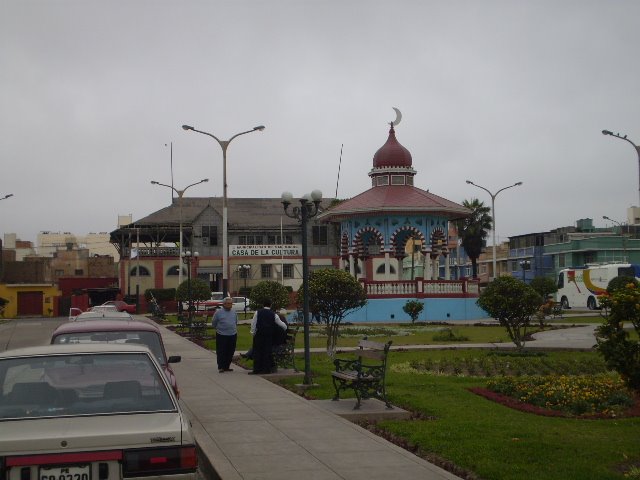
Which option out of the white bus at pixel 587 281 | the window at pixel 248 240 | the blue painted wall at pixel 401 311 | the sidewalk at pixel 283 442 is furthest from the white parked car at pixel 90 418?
the window at pixel 248 240

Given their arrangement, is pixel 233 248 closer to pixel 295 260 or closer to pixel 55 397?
pixel 295 260

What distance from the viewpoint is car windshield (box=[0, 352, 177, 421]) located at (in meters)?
6.54

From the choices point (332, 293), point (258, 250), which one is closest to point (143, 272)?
point (258, 250)

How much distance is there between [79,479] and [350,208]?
4306 centimetres

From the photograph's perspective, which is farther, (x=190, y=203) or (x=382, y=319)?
(x=190, y=203)

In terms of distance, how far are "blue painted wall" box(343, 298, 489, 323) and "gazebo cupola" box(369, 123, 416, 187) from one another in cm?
797

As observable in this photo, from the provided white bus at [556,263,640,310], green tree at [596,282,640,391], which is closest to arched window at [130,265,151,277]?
white bus at [556,263,640,310]

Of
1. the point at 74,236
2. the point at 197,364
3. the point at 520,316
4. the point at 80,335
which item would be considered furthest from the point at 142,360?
the point at 74,236

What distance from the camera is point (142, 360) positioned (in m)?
7.30

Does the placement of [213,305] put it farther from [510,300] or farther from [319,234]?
[510,300]

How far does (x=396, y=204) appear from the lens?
47594 millimetres

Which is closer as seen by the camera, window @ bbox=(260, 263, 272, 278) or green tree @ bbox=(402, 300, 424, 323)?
green tree @ bbox=(402, 300, 424, 323)

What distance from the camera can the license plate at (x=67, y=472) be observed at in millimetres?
5797

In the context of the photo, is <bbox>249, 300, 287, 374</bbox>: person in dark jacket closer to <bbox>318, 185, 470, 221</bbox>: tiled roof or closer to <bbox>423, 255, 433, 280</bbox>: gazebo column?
<bbox>318, 185, 470, 221</bbox>: tiled roof
